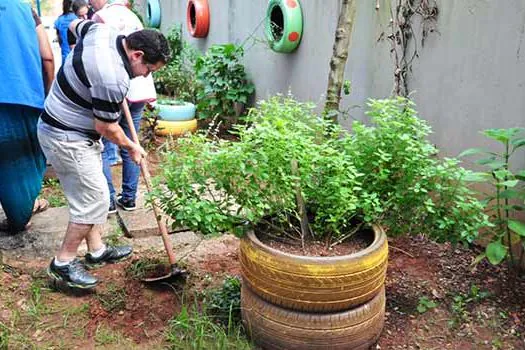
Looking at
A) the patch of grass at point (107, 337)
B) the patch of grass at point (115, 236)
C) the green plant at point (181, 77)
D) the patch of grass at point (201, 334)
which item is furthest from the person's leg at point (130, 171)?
the green plant at point (181, 77)

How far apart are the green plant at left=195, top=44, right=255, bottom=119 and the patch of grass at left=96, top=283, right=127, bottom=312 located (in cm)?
400

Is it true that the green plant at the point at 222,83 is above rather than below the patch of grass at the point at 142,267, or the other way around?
above

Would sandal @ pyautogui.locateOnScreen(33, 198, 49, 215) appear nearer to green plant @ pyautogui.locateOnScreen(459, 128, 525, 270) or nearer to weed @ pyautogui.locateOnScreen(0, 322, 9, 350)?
weed @ pyautogui.locateOnScreen(0, 322, 9, 350)

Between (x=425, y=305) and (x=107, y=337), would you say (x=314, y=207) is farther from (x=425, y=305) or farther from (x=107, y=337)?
(x=107, y=337)

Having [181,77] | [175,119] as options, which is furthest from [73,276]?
[181,77]

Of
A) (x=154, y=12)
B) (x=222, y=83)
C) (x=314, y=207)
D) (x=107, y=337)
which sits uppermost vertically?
(x=154, y=12)

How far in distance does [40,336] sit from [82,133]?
118 centimetres

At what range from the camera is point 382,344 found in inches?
112

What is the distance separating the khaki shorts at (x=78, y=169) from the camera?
3133 millimetres

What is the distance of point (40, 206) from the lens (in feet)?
14.5

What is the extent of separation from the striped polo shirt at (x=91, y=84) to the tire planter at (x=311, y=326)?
1307 mm

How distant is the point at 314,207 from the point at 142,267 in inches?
52.4

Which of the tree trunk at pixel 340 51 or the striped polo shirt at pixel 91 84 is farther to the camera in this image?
the tree trunk at pixel 340 51

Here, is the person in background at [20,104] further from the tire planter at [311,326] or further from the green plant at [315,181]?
the tire planter at [311,326]
